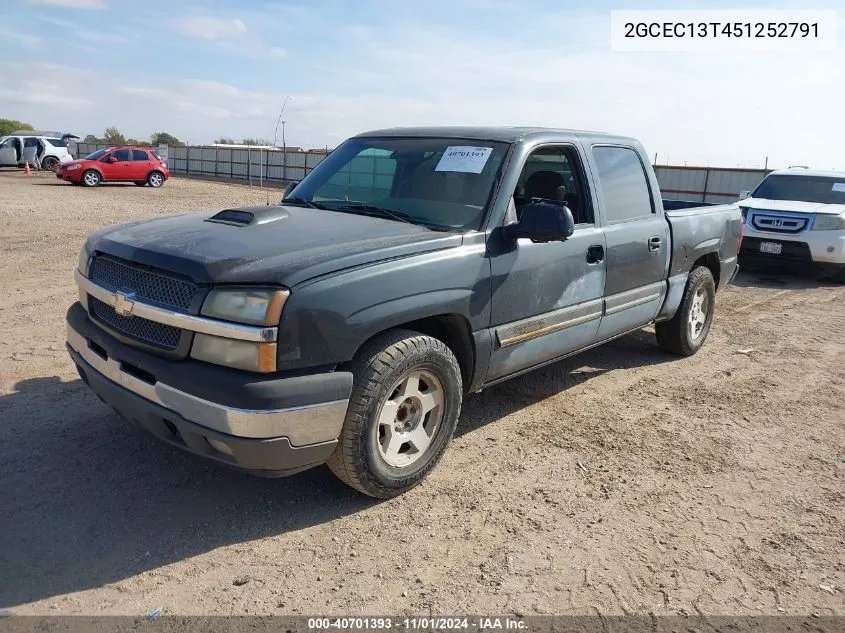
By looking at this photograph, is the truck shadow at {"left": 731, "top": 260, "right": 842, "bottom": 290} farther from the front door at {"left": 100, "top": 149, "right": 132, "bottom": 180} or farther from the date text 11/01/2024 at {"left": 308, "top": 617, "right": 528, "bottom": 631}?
the front door at {"left": 100, "top": 149, "right": 132, "bottom": 180}

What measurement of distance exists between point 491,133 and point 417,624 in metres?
2.94

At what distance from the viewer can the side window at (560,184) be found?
459 cm

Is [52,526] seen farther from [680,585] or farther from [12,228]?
[12,228]

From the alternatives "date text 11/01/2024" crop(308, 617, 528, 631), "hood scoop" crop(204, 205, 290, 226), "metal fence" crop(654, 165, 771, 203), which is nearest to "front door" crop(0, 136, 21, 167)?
"metal fence" crop(654, 165, 771, 203)

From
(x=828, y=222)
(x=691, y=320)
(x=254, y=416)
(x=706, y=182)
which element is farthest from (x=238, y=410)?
(x=706, y=182)

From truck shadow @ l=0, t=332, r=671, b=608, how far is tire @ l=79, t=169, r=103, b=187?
23.0 metres

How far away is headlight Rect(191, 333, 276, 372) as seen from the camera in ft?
9.53

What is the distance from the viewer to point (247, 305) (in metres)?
2.93

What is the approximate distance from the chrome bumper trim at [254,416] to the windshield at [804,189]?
35.1 feet

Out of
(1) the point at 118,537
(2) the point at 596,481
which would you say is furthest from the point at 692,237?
(1) the point at 118,537

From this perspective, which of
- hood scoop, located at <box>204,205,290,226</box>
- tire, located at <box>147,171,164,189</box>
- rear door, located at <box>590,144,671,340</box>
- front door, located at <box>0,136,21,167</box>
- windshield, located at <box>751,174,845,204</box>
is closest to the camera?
hood scoop, located at <box>204,205,290,226</box>

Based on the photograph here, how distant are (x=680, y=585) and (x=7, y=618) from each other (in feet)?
8.80

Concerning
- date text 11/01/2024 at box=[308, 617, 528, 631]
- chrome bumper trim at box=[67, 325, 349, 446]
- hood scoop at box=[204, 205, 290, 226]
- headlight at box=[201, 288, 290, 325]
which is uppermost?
hood scoop at box=[204, 205, 290, 226]

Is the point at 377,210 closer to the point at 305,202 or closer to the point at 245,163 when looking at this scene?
the point at 305,202
